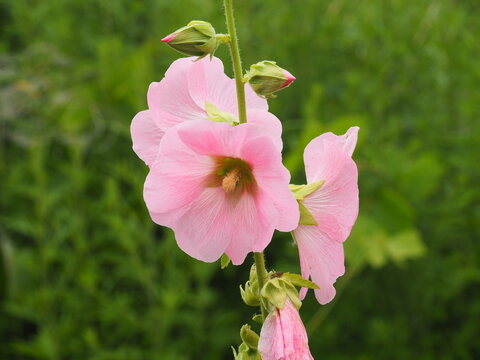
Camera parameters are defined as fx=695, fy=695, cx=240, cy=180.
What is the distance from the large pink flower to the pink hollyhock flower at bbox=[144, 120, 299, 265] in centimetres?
7

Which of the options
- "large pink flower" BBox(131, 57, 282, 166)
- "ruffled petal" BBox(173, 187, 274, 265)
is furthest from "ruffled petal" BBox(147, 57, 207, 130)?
"ruffled petal" BBox(173, 187, 274, 265)

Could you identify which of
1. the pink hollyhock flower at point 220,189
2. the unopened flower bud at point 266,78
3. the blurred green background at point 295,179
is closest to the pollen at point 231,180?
the pink hollyhock flower at point 220,189

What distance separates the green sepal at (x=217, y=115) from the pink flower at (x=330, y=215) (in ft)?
0.31

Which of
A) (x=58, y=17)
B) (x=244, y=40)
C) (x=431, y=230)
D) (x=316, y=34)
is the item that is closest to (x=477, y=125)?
(x=431, y=230)

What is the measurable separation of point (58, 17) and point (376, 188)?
1.71m

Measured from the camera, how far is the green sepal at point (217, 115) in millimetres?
779

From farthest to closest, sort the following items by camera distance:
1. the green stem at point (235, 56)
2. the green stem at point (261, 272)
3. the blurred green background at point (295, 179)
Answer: the blurred green background at point (295, 179), the green stem at point (261, 272), the green stem at point (235, 56)

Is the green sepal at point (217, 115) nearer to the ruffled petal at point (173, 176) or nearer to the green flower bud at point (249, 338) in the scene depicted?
the ruffled petal at point (173, 176)

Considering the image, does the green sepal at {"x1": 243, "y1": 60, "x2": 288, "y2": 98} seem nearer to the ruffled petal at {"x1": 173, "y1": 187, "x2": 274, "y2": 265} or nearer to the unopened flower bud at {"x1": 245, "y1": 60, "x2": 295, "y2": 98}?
the unopened flower bud at {"x1": 245, "y1": 60, "x2": 295, "y2": 98}

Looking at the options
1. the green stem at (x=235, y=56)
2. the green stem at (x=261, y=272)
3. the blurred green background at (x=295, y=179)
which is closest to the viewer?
the green stem at (x=235, y=56)

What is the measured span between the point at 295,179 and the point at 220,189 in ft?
5.77

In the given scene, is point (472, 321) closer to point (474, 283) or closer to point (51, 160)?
point (474, 283)

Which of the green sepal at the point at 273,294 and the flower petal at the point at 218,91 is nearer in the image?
the green sepal at the point at 273,294

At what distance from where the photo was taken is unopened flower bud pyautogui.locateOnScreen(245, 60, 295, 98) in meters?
0.71
